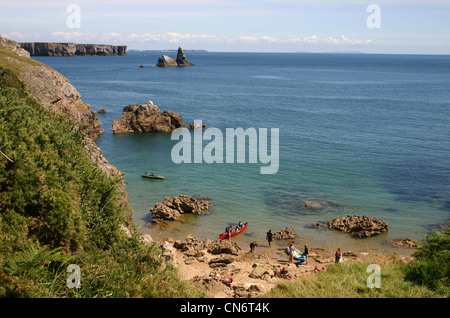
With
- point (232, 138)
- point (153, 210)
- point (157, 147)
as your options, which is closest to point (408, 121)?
point (232, 138)

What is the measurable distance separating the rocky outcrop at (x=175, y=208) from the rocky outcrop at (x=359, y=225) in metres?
10.4

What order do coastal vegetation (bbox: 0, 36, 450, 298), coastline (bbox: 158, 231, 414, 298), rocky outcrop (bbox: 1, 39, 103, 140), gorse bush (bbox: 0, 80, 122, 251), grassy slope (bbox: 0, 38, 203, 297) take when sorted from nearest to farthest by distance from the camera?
grassy slope (bbox: 0, 38, 203, 297) < coastal vegetation (bbox: 0, 36, 450, 298) < gorse bush (bbox: 0, 80, 122, 251) < coastline (bbox: 158, 231, 414, 298) < rocky outcrop (bbox: 1, 39, 103, 140)

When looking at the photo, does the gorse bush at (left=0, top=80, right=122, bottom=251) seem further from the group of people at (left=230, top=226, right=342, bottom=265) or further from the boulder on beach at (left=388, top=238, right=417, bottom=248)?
the boulder on beach at (left=388, top=238, right=417, bottom=248)

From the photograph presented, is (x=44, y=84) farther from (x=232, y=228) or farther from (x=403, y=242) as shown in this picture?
(x=403, y=242)

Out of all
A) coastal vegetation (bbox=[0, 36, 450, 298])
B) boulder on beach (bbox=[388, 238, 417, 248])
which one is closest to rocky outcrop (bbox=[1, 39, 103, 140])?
coastal vegetation (bbox=[0, 36, 450, 298])

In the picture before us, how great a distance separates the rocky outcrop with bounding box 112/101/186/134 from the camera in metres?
62.5

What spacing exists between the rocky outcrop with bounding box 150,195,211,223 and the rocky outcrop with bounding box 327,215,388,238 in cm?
1042

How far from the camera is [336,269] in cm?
1836

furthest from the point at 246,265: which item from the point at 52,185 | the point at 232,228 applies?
the point at 52,185

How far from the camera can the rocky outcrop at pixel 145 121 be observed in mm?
62513

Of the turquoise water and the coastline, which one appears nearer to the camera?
the coastline

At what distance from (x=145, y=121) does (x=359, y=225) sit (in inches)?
1650

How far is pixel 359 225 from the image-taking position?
2941 centimetres
